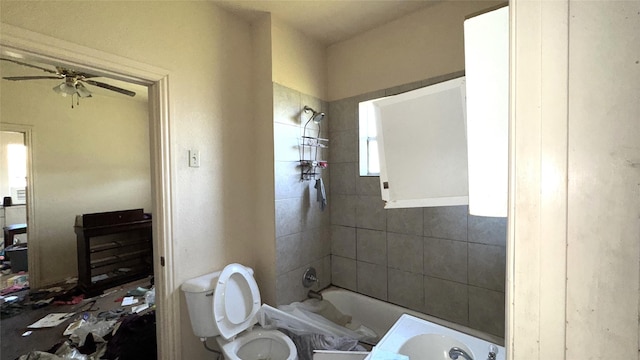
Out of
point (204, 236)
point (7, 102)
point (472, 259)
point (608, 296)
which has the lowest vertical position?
point (472, 259)

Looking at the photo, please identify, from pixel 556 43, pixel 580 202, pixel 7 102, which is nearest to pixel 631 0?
pixel 556 43

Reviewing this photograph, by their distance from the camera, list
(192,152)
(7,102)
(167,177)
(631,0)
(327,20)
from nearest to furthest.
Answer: (631,0) → (167,177) → (192,152) → (327,20) → (7,102)

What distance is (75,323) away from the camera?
7.68 feet

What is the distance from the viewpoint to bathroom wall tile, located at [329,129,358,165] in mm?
2199

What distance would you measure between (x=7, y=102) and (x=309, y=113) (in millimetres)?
3473

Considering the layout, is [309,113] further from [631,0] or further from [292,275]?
[631,0]

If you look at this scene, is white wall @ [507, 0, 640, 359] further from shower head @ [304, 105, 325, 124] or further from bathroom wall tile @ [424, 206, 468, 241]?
shower head @ [304, 105, 325, 124]

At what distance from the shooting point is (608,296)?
290 millimetres

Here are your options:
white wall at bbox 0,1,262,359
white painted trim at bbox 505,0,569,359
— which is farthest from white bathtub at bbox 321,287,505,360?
white painted trim at bbox 505,0,569,359

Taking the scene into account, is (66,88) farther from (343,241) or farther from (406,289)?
(406,289)

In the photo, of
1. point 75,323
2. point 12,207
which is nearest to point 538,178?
point 75,323

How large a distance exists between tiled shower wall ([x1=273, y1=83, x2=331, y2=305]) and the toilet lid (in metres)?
0.24

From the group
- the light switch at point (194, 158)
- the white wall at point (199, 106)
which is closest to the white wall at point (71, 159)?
the white wall at point (199, 106)

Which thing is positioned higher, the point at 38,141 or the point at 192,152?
the point at 38,141
